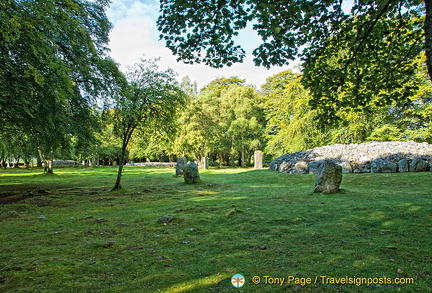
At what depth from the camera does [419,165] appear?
17234 millimetres

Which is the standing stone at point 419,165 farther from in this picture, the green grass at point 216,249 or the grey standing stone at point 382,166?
the green grass at point 216,249

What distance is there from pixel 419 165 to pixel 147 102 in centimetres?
1786

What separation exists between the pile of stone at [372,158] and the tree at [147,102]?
1184 centimetres

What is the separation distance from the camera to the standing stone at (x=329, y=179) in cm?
1099

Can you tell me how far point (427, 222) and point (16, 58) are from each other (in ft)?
41.8

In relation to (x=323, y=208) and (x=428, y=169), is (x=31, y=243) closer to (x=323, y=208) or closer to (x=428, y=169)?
(x=323, y=208)

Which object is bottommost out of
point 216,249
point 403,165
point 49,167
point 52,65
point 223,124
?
point 216,249

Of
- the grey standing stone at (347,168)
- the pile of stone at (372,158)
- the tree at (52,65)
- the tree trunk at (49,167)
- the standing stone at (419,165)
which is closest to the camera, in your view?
the tree at (52,65)

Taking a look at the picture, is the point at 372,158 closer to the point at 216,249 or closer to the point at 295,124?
the point at 295,124

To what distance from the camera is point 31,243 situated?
5.06 meters

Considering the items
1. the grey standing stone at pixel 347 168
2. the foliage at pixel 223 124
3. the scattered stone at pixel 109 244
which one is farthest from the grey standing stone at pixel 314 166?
the foliage at pixel 223 124

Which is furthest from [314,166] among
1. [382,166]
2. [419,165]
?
[419,165]

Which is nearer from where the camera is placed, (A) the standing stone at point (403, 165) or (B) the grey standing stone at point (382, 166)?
(A) the standing stone at point (403, 165)

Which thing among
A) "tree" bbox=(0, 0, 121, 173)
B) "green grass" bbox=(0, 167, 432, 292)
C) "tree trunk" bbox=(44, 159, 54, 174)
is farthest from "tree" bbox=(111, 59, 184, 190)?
"tree trunk" bbox=(44, 159, 54, 174)
